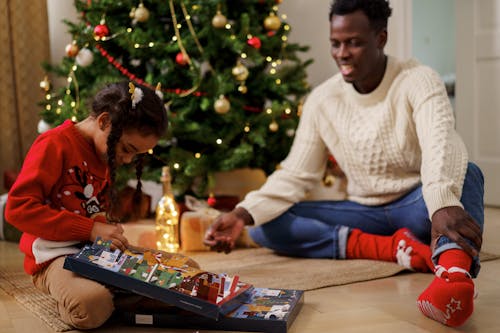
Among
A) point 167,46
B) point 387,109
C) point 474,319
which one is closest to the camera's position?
point 474,319

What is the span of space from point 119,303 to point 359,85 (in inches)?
38.6

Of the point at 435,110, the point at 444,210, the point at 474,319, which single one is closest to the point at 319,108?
the point at 435,110

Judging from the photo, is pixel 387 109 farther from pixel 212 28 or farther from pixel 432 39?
pixel 432 39

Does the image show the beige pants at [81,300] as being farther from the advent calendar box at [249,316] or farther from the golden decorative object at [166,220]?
the golden decorative object at [166,220]

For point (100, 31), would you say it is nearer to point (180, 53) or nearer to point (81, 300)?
point (180, 53)

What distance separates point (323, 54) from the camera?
3.51m

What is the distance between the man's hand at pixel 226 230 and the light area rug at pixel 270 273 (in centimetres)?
9

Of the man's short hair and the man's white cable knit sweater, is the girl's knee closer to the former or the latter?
the man's white cable knit sweater

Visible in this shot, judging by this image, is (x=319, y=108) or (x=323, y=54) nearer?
(x=319, y=108)

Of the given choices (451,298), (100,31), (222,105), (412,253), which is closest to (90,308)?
(451,298)

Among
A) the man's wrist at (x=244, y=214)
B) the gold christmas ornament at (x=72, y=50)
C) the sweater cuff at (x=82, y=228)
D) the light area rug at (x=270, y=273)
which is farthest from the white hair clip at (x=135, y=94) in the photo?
the gold christmas ornament at (x=72, y=50)

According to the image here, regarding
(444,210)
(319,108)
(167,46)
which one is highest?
(167,46)

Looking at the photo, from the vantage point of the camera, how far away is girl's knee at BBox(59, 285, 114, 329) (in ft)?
4.76

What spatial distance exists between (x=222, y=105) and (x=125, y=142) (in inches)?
38.0
